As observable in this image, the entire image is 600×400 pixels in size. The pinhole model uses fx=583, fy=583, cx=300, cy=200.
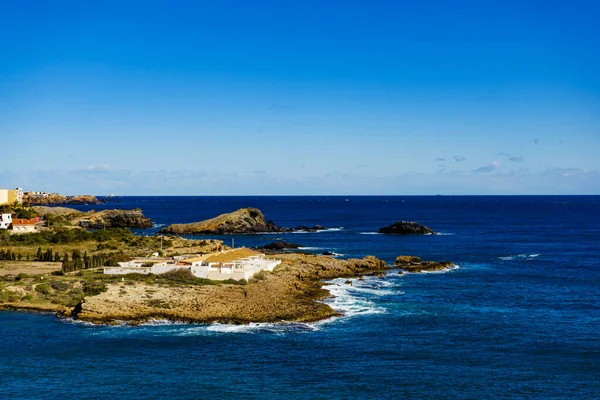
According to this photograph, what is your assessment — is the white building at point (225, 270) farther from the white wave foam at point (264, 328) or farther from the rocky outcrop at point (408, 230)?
the rocky outcrop at point (408, 230)

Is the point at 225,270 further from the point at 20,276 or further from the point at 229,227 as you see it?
the point at 229,227

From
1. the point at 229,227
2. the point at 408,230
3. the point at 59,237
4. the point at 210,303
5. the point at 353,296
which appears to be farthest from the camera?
the point at 229,227

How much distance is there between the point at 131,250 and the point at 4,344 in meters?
58.5

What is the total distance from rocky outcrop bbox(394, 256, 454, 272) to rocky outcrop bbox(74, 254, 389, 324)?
23676 mm

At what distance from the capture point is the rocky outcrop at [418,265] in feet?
306

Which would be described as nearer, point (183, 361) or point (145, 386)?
point (145, 386)

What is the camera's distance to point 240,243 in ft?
462

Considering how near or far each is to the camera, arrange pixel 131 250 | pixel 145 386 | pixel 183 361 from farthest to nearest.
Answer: pixel 131 250
pixel 183 361
pixel 145 386

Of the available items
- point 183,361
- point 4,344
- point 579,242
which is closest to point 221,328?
point 183,361

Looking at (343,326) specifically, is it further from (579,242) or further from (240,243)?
(579,242)

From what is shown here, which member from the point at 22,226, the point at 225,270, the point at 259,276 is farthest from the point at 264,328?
the point at 22,226

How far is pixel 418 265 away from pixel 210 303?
4620 cm

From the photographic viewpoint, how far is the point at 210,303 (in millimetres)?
60469

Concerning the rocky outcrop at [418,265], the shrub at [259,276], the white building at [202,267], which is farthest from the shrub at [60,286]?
the rocky outcrop at [418,265]
